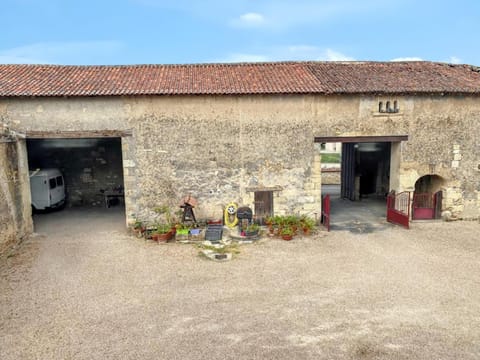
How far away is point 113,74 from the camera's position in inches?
535

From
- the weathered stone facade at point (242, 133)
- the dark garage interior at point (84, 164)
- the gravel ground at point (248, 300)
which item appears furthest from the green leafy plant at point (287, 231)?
the dark garage interior at point (84, 164)

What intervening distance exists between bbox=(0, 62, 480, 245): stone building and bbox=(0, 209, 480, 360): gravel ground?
2501 mm

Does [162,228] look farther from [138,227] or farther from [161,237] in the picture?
[138,227]

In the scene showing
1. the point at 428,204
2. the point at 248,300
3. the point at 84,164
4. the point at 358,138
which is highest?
the point at 358,138

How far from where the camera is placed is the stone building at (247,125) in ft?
39.2

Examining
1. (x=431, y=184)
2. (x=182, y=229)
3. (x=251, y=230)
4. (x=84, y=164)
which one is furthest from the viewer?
(x=84, y=164)

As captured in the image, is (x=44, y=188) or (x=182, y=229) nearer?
(x=182, y=229)

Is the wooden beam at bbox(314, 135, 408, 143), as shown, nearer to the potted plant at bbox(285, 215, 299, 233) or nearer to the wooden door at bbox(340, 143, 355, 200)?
the potted plant at bbox(285, 215, 299, 233)

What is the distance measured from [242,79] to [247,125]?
218 centimetres

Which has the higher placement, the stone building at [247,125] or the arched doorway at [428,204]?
the stone building at [247,125]

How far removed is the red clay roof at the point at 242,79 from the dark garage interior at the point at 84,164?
13.0ft

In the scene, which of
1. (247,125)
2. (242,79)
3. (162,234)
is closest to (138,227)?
(162,234)

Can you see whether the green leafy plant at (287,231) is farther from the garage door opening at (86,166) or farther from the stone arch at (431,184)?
the garage door opening at (86,166)

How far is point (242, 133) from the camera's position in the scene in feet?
40.7
